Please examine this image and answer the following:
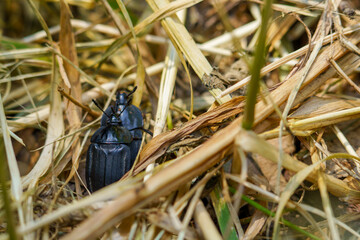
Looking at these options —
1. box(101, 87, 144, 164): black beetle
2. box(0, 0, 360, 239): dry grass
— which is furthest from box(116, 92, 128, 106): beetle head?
box(0, 0, 360, 239): dry grass

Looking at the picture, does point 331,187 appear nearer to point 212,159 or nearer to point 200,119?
point 212,159

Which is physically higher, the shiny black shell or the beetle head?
the beetle head

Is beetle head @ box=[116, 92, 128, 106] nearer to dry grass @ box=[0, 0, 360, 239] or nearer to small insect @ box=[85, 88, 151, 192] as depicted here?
small insect @ box=[85, 88, 151, 192]

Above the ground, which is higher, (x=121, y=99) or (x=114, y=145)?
(x=121, y=99)

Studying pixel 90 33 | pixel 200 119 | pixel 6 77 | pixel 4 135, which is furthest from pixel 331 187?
pixel 90 33

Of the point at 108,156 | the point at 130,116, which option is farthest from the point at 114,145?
the point at 130,116

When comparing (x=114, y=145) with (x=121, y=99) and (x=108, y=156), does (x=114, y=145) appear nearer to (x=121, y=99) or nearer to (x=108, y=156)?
(x=108, y=156)

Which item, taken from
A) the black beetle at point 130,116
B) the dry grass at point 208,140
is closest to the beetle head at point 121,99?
the black beetle at point 130,116
